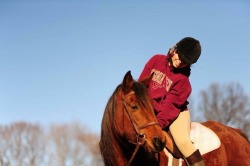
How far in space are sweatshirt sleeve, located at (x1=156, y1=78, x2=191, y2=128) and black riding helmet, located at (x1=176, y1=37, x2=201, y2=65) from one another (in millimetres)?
374

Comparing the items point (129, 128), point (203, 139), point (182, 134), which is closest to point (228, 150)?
point (203, 139)

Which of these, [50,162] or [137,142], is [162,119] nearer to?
[137,142]

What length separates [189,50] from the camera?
6398mm

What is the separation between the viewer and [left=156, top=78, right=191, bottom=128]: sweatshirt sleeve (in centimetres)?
614

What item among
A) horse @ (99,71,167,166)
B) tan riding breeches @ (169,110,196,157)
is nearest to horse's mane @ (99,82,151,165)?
horse @ (99,71,167,166)

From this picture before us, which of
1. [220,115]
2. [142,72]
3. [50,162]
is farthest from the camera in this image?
[50,162]

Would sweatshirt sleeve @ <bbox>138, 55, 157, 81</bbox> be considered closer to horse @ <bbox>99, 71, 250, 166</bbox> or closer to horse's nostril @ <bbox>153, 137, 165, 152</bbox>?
horse @ <bbox>99, 71, 250, 166</bbox>

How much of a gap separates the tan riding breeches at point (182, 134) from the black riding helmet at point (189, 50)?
969 mm

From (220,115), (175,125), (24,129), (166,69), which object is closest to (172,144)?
(175,125)

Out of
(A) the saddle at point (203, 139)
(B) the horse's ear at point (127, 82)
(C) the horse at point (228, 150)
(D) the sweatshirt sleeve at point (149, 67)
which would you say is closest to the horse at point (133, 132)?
(B) the horse's ear at point (127, 82)

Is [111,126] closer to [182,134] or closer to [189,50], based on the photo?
[182,134]

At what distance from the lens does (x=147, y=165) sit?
19.3 ft

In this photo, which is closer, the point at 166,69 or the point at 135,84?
the point at 135,84

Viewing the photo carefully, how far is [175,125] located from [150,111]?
2.85 feet
